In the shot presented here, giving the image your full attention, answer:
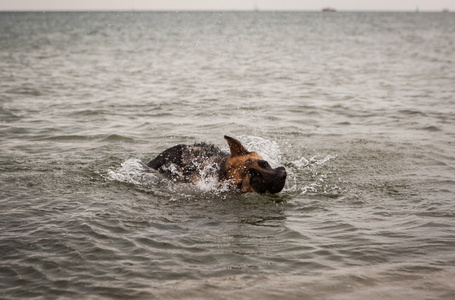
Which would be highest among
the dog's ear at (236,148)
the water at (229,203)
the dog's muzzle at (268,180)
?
the dog's ear at (236,148)

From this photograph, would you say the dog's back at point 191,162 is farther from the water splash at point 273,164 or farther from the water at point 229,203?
the water at point 229,203

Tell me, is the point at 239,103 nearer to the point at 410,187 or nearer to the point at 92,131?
the point at 92,131

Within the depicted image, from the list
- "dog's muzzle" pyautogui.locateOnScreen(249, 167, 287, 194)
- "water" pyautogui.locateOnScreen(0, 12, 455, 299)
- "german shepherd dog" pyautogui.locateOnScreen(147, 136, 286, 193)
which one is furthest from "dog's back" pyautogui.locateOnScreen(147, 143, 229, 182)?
"dog's muzzle" pyautogui.locateOnScreen(249, 167, 287, 194)

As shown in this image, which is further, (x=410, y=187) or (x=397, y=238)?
(x=410, y=187)

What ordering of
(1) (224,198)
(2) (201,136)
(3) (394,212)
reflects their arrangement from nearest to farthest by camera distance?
(3) (394,212) → (1) (224,198) → (2) (201,136)

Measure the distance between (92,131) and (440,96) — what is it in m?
11.1

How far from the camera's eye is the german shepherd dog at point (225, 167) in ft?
21.5

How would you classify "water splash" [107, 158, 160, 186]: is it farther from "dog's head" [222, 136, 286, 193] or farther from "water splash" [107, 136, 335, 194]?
"dog's head" [222, 136, 286, 193]

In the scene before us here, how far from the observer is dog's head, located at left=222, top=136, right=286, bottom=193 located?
21.3 feet

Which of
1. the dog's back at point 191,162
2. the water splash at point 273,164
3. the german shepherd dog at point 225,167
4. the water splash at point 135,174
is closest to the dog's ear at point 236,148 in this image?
the german shepherd dog at point 225,167

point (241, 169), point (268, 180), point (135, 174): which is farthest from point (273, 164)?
point (135, 174)

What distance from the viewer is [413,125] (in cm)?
1147

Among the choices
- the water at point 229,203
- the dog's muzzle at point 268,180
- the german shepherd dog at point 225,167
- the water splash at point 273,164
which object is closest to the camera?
the water at point 229,203

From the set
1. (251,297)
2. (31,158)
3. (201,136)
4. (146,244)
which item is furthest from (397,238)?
(31,158)
